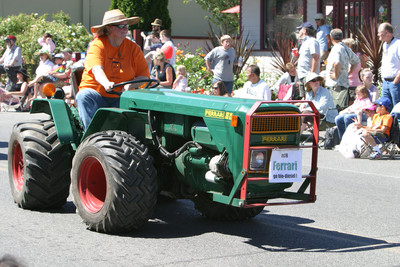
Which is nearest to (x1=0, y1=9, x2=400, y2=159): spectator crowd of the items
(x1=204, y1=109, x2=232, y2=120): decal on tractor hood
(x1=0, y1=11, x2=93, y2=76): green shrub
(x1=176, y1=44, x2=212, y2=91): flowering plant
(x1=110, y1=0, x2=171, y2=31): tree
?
(x1=204, y1=109, x2=232, y2=120): decal on tractor hood

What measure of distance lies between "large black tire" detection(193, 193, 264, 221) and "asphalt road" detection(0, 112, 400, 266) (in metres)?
0.07

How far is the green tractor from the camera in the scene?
6.31 m

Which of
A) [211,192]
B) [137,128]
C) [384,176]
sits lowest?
[384,176]

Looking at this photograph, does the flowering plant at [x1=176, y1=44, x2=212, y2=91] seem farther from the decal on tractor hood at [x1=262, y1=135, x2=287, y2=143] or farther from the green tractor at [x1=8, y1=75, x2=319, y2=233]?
the decal on tractor hood at [x1=262, y1=135, x2=287, y2=143]

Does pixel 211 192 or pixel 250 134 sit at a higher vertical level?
pixel 250 134

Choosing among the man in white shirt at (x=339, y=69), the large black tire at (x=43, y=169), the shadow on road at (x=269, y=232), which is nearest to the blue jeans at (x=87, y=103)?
the large black tire at (x=43, y=169)

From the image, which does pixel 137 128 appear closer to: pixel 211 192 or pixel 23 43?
pixel 211 192

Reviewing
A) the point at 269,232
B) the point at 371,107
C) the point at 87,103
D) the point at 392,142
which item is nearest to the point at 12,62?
the point at 371,107

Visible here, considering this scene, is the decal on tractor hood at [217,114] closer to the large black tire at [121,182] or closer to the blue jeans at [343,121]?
the large black tire at [121,182]

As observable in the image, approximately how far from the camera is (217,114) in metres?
Answer: 6.40

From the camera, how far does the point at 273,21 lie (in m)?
26.2

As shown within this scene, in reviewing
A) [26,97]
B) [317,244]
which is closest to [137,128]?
[317,244]

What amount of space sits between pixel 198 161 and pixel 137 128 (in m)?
0.82

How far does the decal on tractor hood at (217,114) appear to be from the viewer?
20.7 ft
